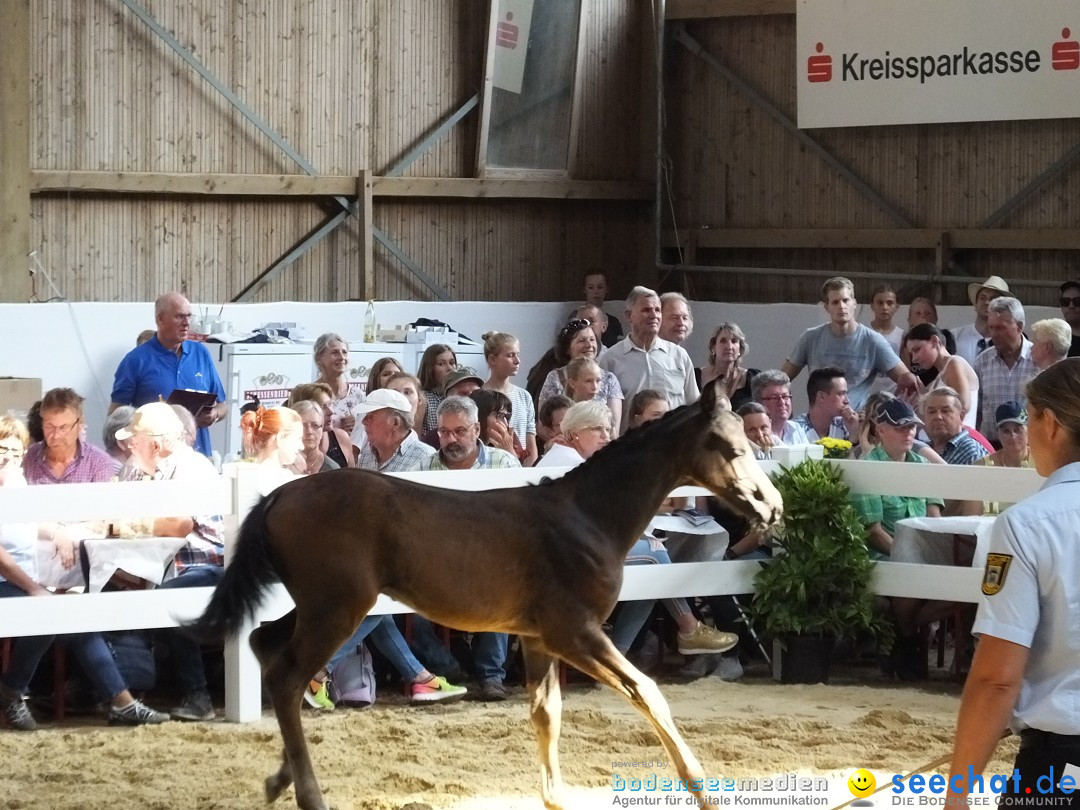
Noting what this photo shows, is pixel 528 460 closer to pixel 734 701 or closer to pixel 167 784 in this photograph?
pixel 734 701

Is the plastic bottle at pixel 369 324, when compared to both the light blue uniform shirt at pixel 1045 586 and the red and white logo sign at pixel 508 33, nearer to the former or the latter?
the red and white logo sign at pixel 508 33

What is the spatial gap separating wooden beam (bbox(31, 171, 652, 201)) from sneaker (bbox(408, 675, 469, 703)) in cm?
736

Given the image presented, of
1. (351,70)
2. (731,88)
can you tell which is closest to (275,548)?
(351,70)

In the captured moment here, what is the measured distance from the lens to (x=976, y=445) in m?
7.93

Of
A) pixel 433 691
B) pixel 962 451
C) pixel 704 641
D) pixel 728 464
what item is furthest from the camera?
pixel 962 451

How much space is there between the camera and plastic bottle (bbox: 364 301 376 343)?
13219 mm

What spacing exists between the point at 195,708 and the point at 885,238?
32.0 ft

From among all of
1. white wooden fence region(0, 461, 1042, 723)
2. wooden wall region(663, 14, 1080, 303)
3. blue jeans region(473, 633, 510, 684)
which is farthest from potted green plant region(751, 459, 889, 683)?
wooden wall region(663, 14, 1080, 303)

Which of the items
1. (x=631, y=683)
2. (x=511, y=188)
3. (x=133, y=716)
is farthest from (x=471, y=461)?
(x=511, y=188)

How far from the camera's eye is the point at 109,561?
6410 mm

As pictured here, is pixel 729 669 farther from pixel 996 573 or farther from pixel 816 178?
pixel 816 178

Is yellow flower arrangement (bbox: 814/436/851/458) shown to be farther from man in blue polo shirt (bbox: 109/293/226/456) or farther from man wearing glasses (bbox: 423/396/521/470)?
man in blue polo shirt (bbox: 109/293/226/456)

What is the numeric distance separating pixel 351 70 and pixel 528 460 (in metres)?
7.58

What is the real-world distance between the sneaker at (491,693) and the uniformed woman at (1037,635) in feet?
14.1
